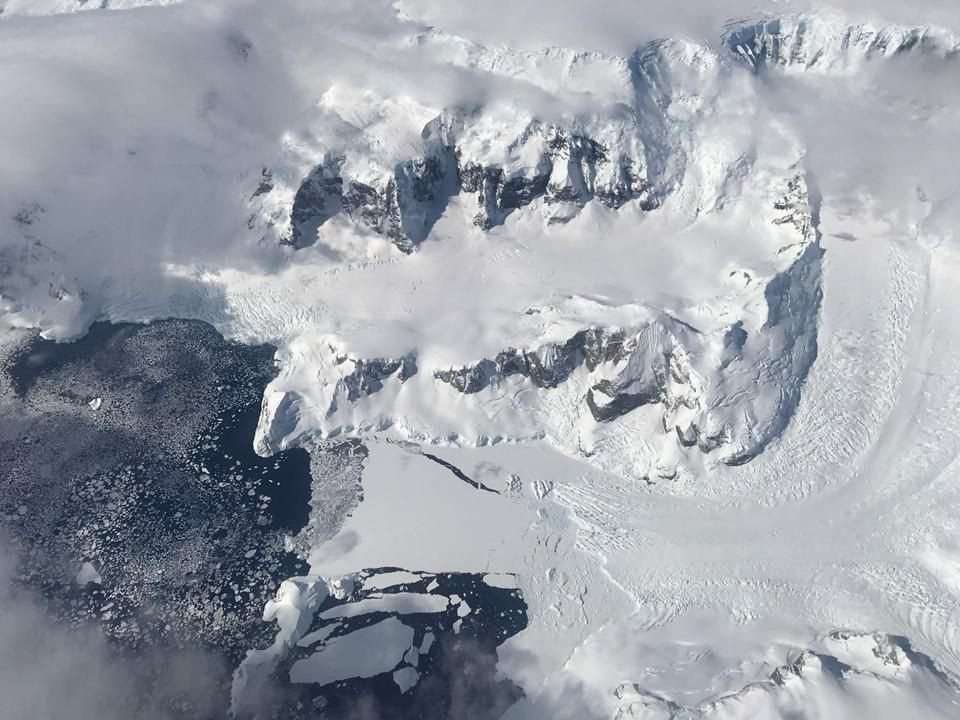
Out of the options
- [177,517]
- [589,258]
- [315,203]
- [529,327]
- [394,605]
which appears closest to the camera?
[394,605]

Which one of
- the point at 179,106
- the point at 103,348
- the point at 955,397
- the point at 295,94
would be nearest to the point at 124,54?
the point at 179,106

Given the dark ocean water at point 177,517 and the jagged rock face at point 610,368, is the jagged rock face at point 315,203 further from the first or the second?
the jagged rock face at point 610,368

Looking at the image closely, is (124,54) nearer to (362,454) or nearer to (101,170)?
(101,170)

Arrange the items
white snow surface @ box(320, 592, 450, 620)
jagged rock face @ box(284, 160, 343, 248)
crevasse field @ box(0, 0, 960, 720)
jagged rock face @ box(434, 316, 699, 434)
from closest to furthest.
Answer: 1. crevasse field @ box(0, 0, 960, 720)
2. white snow surface @ box(320, 592, 450, 620)
3. jagged rock face @ box(434, 316, 699, 434)
4. jagged rock face @ box(284, 160, 343, 248)

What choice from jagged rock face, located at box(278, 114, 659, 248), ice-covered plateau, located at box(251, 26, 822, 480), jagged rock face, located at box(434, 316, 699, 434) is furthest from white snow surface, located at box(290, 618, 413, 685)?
jagged rock face, located at box(278, 114, 659, 248)

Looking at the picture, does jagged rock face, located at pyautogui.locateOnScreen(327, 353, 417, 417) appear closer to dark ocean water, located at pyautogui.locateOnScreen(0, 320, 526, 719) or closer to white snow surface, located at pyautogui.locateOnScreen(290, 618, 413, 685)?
dark ocean water, located at pyautogui.locateOnScreen(0, 320, 526, 719)

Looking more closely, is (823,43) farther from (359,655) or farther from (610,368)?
(359,655)

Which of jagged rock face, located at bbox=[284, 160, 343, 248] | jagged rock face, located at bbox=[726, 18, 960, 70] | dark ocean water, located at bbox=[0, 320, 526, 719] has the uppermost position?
jagged rock face, located at bbox=[726, 18, 960, 70]

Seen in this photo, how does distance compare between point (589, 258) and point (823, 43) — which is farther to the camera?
point (823, 43)

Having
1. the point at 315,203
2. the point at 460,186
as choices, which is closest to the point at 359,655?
the point at 315,203

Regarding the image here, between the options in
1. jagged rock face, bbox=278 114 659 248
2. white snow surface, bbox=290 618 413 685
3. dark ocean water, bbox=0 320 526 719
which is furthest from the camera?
jagged rock face, bbox=278 114 659 248
